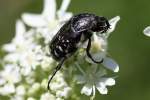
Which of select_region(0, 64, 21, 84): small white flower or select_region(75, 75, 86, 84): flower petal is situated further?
select_region(0, 64, 21, 84): small white flower

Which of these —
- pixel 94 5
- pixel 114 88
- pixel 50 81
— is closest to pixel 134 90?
pixel 114 88

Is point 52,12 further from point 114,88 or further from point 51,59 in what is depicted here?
point 114,88

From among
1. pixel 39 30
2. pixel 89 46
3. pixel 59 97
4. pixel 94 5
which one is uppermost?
pixel 94 5

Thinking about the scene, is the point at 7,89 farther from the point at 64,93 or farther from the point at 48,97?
the point at 64,93

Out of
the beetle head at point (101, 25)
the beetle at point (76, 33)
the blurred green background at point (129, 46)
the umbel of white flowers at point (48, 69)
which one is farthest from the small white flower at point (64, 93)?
the blurred green background at point (129, 46)

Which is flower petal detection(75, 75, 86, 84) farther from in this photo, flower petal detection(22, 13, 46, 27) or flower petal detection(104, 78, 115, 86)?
flower petal detection(22, 13, 46, 27)

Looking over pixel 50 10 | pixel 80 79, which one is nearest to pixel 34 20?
pixel 50 10

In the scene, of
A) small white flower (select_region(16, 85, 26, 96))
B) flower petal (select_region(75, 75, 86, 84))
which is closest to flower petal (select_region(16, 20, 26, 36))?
small white flower (select_region(16, 85, 26, 96))
